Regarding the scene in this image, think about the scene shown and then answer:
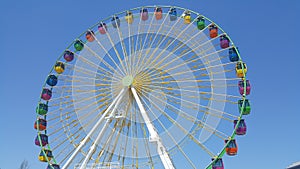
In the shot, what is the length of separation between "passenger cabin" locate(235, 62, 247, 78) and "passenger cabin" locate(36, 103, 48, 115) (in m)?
12.5

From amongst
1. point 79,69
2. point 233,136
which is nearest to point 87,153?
point 79,69

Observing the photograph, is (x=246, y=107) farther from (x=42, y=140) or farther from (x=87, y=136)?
(x=42, y=140)

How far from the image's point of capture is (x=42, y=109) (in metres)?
20.5

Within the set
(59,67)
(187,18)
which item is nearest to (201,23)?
(187,18)

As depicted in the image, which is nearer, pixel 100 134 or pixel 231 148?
pixel 231 148

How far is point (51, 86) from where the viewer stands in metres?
21.2

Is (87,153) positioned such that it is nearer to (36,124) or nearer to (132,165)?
(132,165)

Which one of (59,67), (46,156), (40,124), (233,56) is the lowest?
(46,156)

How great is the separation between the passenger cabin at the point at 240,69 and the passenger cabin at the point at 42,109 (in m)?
12.5

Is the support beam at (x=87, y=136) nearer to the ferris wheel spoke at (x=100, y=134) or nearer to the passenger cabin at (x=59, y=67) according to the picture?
the ferris wheel spoke at (x=100, y=134)

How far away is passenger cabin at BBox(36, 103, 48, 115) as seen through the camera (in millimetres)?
20438

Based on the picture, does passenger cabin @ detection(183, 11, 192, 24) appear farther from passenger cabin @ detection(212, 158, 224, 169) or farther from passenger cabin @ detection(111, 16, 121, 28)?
passenger cabin @ detection(212, 158, 224, 169)

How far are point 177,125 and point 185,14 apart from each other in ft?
24.0

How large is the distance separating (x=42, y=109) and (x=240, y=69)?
1283cm
